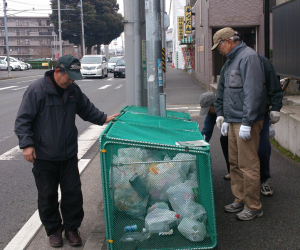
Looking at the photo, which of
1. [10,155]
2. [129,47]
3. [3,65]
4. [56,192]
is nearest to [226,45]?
[56,192]

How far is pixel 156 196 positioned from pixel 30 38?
94.3m

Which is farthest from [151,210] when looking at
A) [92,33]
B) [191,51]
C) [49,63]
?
[92,33]

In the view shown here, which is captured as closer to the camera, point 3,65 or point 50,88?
point 50,88

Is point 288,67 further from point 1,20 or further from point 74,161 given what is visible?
point 1,20

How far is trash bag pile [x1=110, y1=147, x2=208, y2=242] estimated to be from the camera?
3600 mm

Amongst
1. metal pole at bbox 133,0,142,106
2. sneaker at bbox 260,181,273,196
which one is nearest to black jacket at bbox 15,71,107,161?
sneaker at bbox 260,181,273,196

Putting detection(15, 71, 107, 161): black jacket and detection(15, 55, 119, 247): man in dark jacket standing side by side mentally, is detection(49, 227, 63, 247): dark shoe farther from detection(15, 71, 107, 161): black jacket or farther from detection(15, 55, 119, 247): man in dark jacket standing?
detection(15, 71, 107, 161): black jacket

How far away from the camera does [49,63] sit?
6206 cm

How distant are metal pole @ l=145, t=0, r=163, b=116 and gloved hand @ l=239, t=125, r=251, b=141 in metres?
1.72

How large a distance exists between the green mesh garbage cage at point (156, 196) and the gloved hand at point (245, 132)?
1.79 ft

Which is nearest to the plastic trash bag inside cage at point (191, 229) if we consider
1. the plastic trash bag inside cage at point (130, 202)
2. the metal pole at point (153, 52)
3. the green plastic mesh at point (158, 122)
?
the plastic trash bag inside cage at point (130, 202)

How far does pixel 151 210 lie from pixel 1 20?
315 feet

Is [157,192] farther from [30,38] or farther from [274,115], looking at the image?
[30,38]

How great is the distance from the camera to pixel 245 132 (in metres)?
3.91
